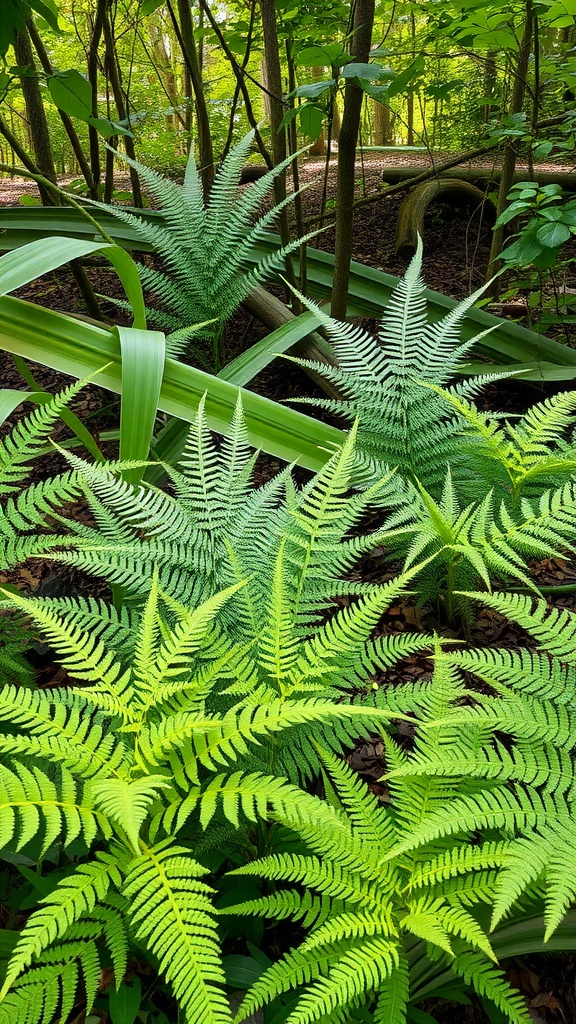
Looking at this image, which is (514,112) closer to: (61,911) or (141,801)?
(141,801)

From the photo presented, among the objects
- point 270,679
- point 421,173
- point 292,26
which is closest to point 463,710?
point 270,679

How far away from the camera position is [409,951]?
0.79 m

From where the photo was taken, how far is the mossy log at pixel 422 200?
2779mm

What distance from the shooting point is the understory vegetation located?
2.23 ft

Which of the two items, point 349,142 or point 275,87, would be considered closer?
point 349,142

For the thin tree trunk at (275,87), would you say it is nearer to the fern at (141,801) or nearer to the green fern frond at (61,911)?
the fern at (141,801)

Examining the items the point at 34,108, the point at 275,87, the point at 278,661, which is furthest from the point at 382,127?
the point at 278,661

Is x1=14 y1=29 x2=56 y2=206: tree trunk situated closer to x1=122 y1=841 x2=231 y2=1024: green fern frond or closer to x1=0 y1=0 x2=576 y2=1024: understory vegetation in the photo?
x1=0 y1=0 x2=576 y2=1024: understory vegetation

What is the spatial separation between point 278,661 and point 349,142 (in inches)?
56.1

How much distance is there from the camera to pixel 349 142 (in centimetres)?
158

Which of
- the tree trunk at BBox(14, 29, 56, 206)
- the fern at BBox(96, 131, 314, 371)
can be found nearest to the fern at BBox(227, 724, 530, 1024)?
the fern at BBox(96, 131, 314, 371)

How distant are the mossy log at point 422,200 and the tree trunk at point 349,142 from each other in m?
1.06

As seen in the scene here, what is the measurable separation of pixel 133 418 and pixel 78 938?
87cm

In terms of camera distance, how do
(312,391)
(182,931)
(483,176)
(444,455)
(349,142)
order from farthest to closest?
1. (483,176)
2. (312,391)
3. (349,142)
4. (444,455)
5. (182,931)
